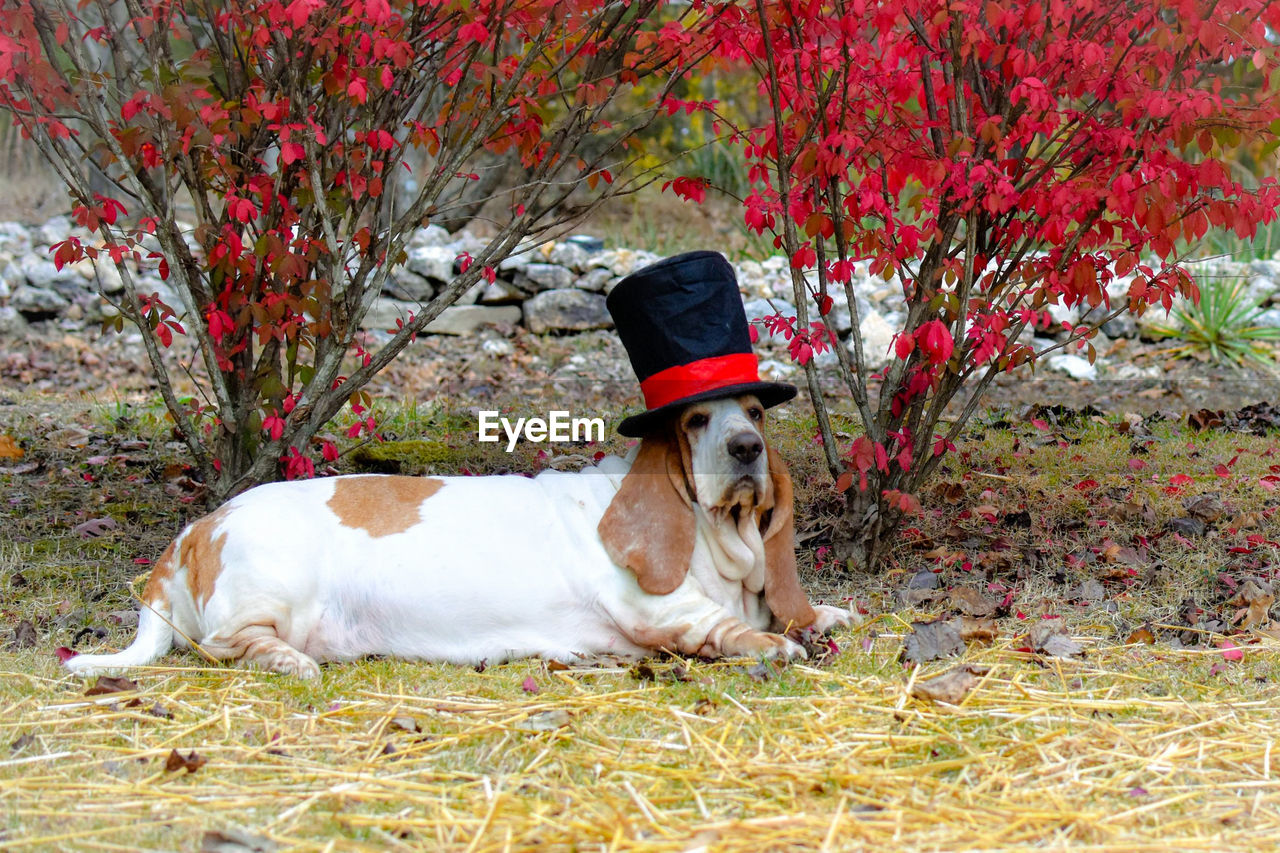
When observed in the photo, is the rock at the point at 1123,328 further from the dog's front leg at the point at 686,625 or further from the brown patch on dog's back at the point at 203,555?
the brown patch on dog's back at the point at 203,555

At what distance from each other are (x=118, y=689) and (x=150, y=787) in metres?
0.73

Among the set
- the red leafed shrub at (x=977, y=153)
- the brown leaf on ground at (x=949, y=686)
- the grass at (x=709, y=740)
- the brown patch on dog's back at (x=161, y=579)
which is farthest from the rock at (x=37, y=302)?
the brown leaf on ground at (x=949, y=686)

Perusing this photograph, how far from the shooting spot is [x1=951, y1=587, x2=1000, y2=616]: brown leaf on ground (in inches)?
152

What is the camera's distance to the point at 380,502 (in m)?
3.63

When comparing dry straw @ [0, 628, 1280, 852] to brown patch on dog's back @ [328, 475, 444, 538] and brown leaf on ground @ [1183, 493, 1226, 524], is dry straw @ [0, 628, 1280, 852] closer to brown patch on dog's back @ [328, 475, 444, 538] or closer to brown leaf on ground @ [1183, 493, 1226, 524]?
brown patch on dog's back @ [328, 475, 444, 538]

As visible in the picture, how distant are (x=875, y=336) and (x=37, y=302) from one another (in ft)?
20.8

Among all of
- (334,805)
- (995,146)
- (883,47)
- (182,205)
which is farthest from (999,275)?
(182,205)

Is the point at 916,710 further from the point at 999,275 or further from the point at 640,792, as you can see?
the point at 999,275

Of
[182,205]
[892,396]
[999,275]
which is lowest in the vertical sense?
[892,396]

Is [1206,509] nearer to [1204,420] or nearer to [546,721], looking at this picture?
[1204,420]

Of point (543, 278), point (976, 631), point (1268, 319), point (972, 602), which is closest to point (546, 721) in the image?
point (976, 631)

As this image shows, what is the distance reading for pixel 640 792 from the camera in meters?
2.51

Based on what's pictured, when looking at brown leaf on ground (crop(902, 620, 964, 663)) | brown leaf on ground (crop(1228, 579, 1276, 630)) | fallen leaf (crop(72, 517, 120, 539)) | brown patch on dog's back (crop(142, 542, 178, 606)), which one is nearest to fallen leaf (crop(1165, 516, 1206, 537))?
brown leaf on ground (crop(1228, 579, 1276, 630))

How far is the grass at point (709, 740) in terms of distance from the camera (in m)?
2.35
